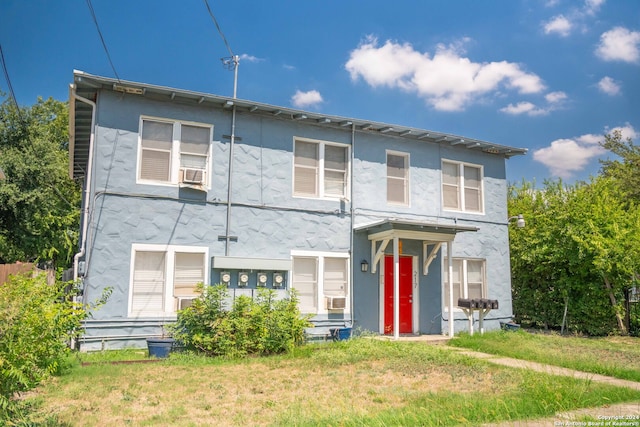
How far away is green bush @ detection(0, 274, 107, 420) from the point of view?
4152mm

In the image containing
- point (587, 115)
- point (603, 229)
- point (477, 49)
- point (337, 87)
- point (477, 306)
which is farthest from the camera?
point (587, 115)

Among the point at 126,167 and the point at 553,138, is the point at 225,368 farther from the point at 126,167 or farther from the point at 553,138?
the point at 553,138

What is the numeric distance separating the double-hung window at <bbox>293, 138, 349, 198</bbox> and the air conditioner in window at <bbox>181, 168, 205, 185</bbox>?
2.48m

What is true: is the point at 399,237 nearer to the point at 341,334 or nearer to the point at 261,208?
the point at 341,334

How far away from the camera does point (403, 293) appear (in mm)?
13836

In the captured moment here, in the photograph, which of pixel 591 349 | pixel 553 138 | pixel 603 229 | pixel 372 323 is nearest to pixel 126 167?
pixel 372 323

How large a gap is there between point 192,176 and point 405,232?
5.39 m

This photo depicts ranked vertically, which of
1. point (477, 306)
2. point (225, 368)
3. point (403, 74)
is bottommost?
point (225, 368)

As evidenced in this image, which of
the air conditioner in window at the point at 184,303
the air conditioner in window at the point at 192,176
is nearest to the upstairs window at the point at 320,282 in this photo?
the air conditioner in window at the point at 184,303

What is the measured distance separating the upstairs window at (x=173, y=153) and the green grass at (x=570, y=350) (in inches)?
297

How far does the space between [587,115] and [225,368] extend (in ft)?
72.5

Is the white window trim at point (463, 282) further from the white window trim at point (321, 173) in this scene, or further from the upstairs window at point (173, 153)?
the upstairs window at point (173, 153)

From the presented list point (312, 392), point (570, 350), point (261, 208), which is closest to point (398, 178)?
point (261, 208)

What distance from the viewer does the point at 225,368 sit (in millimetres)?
8922
